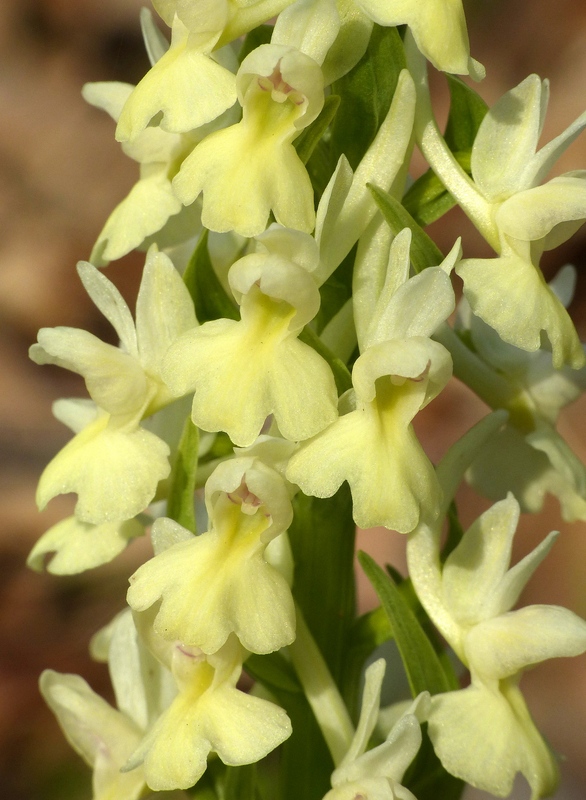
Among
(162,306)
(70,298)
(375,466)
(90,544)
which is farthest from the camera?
(70,298)

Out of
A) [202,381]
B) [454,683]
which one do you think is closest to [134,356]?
[202,381]

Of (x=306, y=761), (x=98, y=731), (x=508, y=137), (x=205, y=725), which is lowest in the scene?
(x=306, y=761)

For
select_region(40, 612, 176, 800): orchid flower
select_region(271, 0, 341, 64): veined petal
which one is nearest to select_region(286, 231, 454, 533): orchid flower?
select_region(271, 0, 341, 64): veined petal

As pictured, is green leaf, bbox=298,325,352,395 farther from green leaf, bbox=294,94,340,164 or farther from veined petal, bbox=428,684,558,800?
veined petal, bbox=428,684,558,800

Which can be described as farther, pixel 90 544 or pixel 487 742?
pixel 90 544

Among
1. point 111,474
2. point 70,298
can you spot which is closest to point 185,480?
point 111,474

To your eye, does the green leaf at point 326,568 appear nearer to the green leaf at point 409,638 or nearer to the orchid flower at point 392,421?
the green leaf at point 409,638

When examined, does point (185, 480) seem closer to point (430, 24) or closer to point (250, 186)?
point (250, 186)

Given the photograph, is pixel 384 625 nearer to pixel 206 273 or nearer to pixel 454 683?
pixel 454 683
